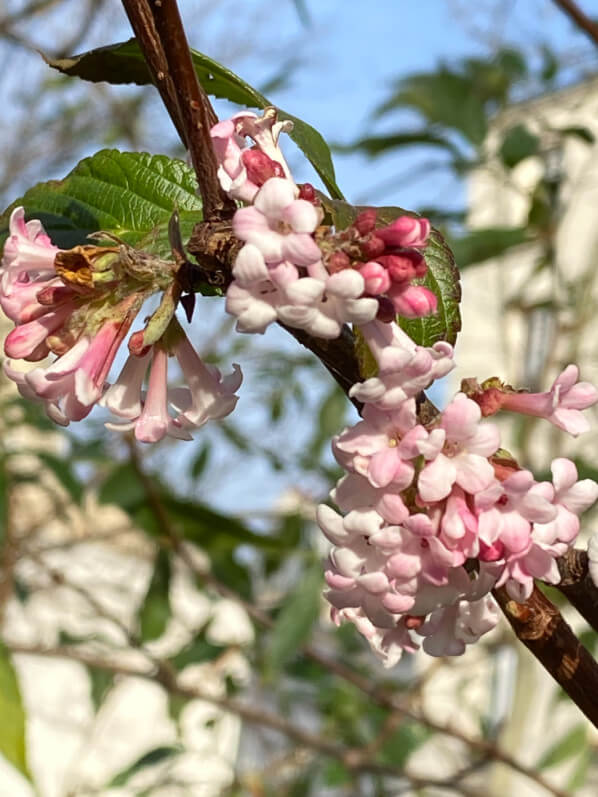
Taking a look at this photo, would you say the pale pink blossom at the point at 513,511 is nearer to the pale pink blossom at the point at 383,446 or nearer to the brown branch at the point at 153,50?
the pale pink blossom at the point at 383,446

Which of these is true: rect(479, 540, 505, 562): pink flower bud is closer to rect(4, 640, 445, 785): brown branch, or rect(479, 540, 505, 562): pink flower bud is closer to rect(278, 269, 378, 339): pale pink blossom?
rect(278, 269, 378, 339): pale pink blossom

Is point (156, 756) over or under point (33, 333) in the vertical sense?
under

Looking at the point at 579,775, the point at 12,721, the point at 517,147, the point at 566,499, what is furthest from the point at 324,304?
the point at 579,775

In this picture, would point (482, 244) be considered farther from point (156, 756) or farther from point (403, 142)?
point (156, 756)

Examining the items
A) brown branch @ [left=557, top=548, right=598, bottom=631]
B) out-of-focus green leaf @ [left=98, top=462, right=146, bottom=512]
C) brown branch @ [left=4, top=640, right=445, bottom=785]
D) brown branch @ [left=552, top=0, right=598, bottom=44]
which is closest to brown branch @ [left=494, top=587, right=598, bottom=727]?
brown branch @ [left=557, top=548, right=598, bottom=631]

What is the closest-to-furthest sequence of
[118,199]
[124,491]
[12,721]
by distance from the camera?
[118,199]
[12,721]
[124,491]
